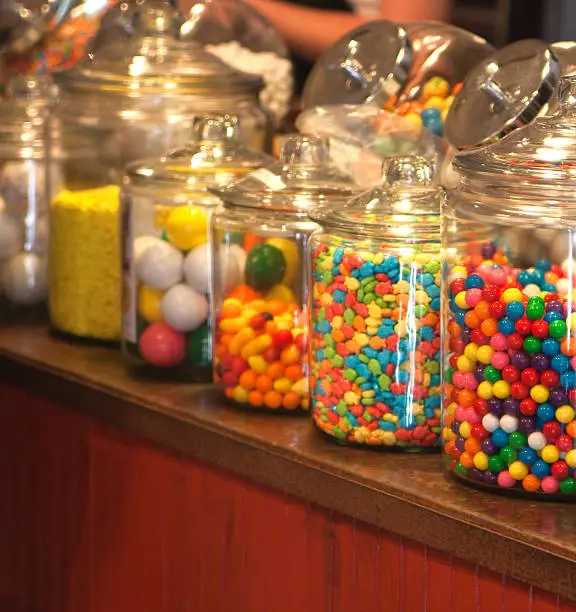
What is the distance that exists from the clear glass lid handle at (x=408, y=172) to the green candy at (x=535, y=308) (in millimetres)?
247

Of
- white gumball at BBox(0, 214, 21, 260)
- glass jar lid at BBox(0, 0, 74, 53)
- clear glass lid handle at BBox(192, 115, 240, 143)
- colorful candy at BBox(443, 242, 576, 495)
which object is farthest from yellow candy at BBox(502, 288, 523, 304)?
glass jar lid at BBox(0, 0, 74, 53)

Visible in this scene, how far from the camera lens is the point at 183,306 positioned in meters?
1.44

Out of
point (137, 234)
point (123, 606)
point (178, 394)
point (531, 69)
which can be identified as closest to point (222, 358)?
point (178, 394)

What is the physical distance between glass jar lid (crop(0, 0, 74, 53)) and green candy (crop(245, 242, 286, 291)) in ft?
3.00

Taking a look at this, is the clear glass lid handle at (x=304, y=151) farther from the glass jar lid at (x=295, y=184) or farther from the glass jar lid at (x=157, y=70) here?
the glass jar lid at (x=157, y=70)

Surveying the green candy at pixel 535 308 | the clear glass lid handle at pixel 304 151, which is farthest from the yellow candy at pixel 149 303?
the green candy at pixel 535 308

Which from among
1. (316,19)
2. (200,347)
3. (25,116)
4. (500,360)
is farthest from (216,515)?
→ (316,19)

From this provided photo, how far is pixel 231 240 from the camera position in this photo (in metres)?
1.37

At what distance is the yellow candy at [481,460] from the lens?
1097 millimetres

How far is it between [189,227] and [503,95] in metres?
0.38

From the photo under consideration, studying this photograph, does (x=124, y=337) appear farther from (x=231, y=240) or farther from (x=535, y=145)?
(x=535, y=145)

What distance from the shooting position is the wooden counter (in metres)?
1.06

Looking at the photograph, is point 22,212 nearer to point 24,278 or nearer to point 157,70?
point 24,278

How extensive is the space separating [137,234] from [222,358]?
20 centimetres
